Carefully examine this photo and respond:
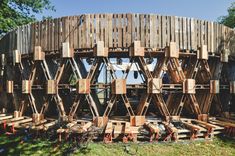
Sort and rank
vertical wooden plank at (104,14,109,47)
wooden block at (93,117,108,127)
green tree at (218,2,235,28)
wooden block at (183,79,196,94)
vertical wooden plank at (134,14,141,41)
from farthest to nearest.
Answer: green tree at (218,2,235,28)
vertical wooden plank at (134,14,141,41)
vertical wooden plank at (104,14,109,47)
wooden block at (183,79,196,94)
wooden block at (93,117,108,127)

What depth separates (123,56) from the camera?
16.5 m

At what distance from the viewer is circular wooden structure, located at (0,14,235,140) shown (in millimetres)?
14648

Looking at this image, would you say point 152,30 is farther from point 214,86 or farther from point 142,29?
point 214,86

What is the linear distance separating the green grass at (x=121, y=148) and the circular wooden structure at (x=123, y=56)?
263 centimetres

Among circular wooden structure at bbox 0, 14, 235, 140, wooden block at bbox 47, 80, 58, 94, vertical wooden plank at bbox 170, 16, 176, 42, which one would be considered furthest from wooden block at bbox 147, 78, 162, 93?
wooden block at bbox 47, 80, 58, 94

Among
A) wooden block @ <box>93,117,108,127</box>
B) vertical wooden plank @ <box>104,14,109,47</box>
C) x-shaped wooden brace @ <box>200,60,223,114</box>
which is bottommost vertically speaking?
wooden block @ <box>93,117,108,127</box>

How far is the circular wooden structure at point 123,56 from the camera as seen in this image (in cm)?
1465

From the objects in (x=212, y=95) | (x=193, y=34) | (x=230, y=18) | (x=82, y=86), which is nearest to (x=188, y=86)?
(x=212, y=95)

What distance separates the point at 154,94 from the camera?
14719 millimetres

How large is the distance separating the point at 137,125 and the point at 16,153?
6457mm

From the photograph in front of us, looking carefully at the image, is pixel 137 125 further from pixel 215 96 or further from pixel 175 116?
pixel 215 96

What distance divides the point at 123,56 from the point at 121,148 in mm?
6767

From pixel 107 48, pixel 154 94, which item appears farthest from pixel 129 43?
pixel 154 94

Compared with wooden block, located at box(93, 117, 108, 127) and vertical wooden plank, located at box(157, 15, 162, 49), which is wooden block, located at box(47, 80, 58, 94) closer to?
wooden block, located at box(93, 117, 108, 127)
